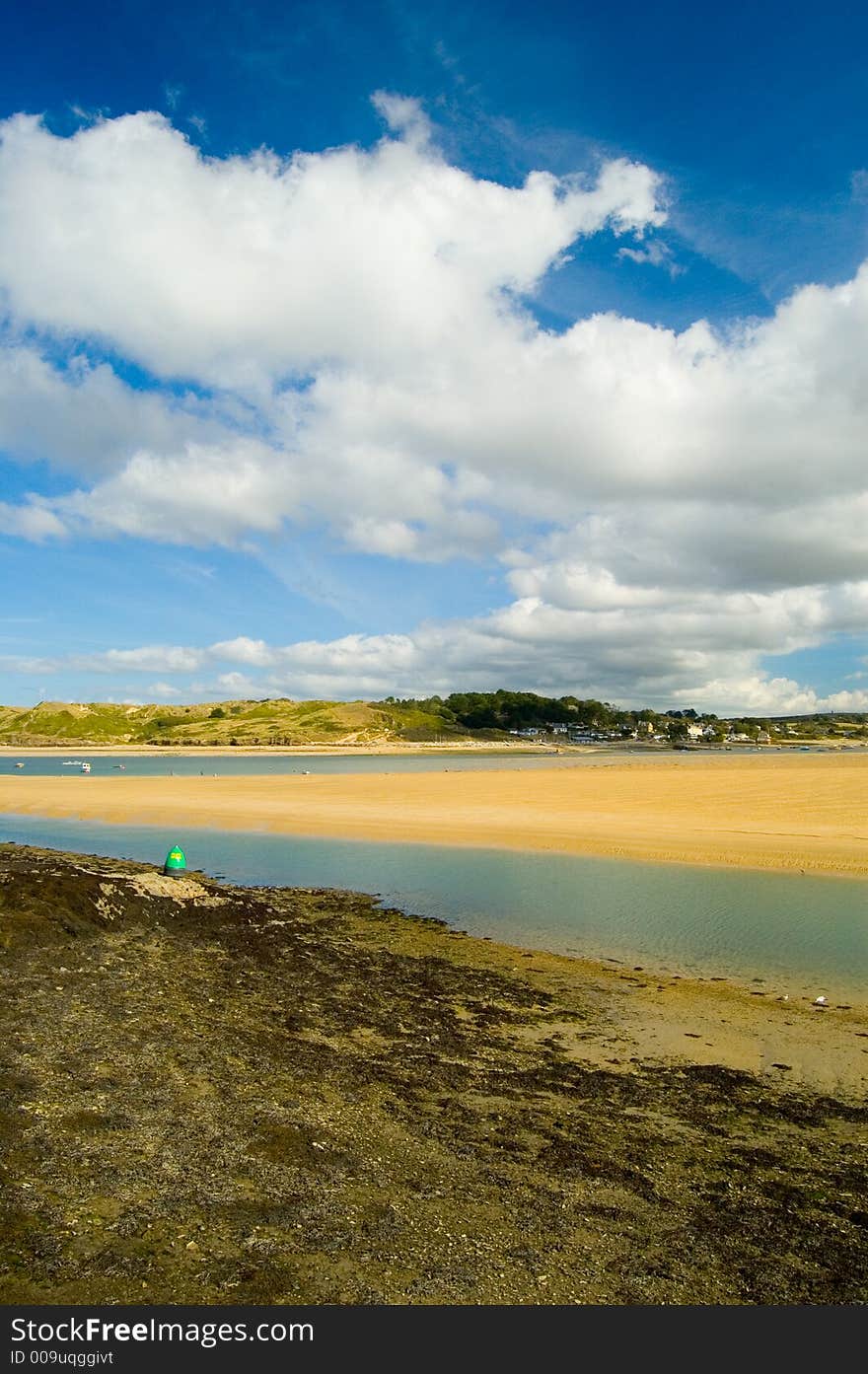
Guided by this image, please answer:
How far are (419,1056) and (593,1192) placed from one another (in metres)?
4.64

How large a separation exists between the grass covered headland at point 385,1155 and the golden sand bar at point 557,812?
2089cm

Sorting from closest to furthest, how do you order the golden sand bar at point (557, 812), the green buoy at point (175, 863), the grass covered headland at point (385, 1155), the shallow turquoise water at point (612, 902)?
the grass covered headland at point (385, 1155)
the shallow turquoise water at point (612, 902)
the green buoy at point (175, 863)
the golden sand bar at point (557, 812)

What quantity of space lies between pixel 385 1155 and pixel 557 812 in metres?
41.4

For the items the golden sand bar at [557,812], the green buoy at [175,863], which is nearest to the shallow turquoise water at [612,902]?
the green buoy at [175,863]

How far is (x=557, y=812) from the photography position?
49031 millimetres

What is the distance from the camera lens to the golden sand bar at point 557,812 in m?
34.9

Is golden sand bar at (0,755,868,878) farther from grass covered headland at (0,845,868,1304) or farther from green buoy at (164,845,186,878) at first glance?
grass covered headland at (0,845,868,1304)

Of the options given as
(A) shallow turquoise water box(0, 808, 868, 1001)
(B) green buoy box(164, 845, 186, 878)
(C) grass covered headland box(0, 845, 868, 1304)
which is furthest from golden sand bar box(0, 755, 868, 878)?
(C) grass covered headland box(0, 845, 868, 1304)

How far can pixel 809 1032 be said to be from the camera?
47.4 feet

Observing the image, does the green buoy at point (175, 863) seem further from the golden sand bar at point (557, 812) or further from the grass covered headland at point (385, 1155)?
the golden sand bar at point (557, 812)

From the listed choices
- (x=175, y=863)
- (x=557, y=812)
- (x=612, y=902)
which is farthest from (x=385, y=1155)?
(x=557, y=812)

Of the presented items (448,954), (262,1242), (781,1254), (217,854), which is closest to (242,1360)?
(262,1242)

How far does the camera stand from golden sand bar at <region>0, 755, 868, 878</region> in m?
34.9

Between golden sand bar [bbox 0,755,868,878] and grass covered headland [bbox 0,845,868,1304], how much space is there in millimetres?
20889
